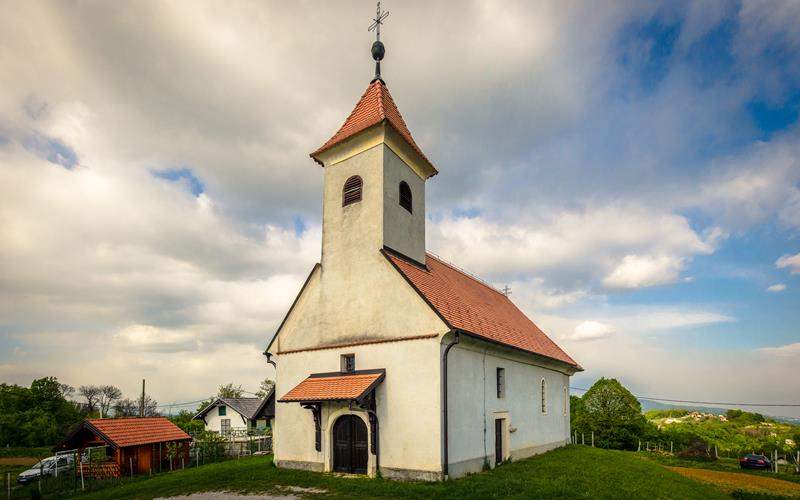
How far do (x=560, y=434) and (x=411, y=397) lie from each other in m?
16.3

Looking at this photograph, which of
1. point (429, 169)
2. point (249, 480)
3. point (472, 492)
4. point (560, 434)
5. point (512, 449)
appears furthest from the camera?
point (560, 434)

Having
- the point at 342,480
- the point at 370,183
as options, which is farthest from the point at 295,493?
the point at 370,183

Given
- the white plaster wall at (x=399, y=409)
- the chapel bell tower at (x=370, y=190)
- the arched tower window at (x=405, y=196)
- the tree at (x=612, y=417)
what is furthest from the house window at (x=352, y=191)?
the tree at (x=612, y=417)

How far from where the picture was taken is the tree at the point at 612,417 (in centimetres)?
3844

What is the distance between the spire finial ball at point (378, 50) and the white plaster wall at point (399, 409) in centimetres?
1415

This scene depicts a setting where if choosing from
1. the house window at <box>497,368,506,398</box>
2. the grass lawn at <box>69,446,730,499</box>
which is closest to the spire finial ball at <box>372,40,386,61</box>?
the house window at <box>497,368,506,398</box>

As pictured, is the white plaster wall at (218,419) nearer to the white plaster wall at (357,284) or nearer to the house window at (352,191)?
the white plaster wall at (357,284)

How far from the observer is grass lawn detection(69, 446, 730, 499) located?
1334 cm

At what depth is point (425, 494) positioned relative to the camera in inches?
514

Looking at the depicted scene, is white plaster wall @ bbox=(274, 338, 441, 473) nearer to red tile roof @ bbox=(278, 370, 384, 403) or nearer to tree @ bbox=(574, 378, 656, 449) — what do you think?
red tile roof @ bbox=(278, 370, 384, 403)

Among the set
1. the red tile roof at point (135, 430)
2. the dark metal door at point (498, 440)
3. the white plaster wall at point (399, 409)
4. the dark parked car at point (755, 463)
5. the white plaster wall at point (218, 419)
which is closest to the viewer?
the white plaster wall at point (399, 409)

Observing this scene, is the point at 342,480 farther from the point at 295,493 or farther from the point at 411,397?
the point at 411,397

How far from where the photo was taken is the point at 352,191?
1917 centimetres

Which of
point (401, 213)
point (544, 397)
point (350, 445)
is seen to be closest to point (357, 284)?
point (401, 213)
